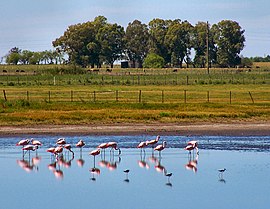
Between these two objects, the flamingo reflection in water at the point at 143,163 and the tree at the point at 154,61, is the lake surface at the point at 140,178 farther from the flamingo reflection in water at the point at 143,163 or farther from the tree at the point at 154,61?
the tree at the point at 154,61

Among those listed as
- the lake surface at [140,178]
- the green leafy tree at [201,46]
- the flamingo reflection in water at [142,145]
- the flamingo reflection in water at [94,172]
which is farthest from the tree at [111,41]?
the flamingo reflection in water at [94,172]

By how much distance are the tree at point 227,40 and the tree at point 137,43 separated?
18790 millimetres

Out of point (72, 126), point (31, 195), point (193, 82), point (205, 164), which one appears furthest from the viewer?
point (193, 82)

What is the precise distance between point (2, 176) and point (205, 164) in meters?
7.74

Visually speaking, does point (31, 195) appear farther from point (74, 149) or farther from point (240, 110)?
point (240, 110)

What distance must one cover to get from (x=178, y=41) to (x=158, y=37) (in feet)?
21.0

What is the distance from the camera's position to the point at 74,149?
35.4 meters

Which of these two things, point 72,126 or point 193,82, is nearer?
point 72,126

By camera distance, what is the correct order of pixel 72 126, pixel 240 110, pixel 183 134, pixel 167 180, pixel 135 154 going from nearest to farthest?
pixel 167 180, pixel 135 154, pixel 183 134, pixel 72 126, pixel 240 110

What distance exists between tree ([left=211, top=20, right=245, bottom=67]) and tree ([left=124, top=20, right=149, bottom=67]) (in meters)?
18.8

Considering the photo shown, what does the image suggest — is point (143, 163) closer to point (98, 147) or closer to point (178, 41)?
point (98, 147)

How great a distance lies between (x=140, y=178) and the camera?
27.0 meters

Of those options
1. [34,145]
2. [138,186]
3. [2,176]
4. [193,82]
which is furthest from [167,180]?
[193,82]

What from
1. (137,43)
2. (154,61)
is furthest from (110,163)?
(137,43)
